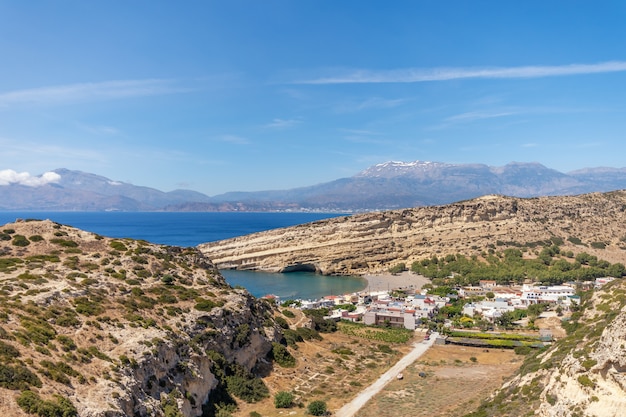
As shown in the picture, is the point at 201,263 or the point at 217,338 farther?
the point at 201,263

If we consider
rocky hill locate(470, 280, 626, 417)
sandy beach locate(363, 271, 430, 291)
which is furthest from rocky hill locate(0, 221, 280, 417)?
sandy beach locate(363, 271, 430, 291)

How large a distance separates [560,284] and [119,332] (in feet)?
237

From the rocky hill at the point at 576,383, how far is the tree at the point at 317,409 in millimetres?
8692

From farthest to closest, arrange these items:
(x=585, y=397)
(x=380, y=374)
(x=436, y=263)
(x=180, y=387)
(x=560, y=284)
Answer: (x=436, y=263)
(x=560, y=284)
(x=380, y=374)
(x=180, y=387)
(x=585, y=397)

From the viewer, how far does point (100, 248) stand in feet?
120

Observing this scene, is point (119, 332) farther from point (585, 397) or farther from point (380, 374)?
point (585, 397)

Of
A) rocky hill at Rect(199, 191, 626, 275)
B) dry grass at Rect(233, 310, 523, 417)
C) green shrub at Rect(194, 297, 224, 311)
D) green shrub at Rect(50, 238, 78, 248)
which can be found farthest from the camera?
rocky hill at Rect(199, 191, 626, 275)

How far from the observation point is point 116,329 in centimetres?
2525

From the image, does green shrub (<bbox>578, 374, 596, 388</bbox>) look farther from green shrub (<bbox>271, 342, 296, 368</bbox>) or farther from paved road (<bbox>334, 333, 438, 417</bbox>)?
green shrub (<bbox>271, 342, 296, 368</bbox>)

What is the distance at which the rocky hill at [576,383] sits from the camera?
58.0 feet

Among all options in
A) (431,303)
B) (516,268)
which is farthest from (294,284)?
(516,268)

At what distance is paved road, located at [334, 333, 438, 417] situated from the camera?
1094 inches

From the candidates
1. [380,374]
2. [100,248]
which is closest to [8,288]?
[100,248]

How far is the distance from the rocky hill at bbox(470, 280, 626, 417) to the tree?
8.69 meters
